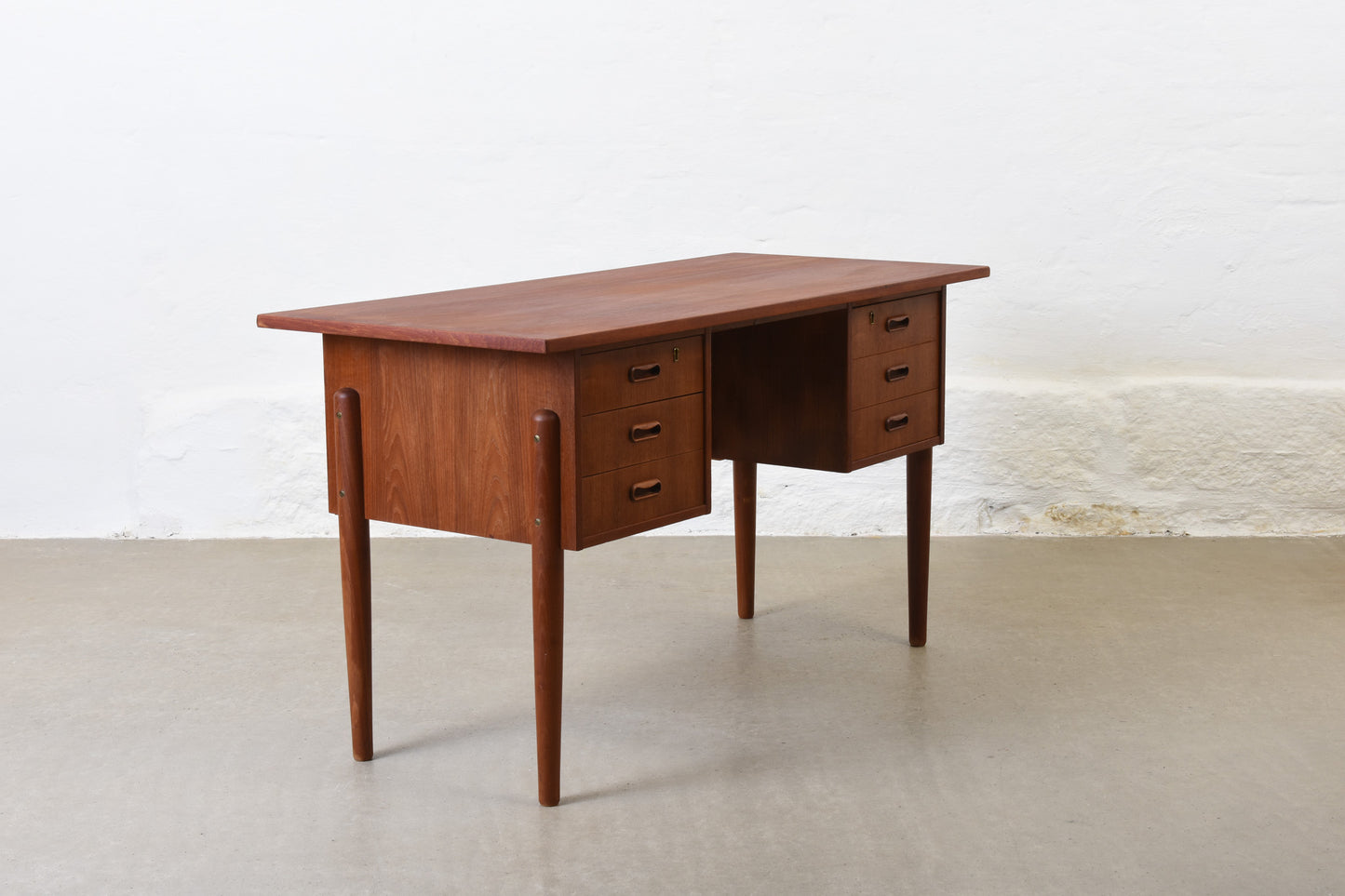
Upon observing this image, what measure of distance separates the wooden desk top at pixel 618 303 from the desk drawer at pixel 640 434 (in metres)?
0.15

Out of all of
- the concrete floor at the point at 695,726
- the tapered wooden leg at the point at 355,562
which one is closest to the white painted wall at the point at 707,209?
the concrete floor at the point at 695,726

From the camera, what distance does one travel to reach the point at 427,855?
103 inches

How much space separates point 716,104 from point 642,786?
2.56m

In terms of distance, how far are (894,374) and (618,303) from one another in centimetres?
77

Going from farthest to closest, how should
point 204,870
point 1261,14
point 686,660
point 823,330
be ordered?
point 1261,14, point 686,660, point 823,330, point 204,870

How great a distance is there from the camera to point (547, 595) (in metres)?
2.71

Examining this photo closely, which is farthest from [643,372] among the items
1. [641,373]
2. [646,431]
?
[646,431]

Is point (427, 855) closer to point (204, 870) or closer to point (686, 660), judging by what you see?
point (204, 870)

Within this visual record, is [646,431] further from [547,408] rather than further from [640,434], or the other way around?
[547,408]

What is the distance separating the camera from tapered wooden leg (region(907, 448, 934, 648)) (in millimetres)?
3688

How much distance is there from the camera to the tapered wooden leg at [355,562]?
9.39 feet

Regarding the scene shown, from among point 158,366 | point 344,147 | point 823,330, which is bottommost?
point 158,366

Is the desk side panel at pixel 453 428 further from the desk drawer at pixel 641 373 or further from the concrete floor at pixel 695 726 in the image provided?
the concrete floor at pixel 695 726

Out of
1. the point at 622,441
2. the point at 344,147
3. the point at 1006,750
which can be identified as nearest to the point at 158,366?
the point at 344,147
